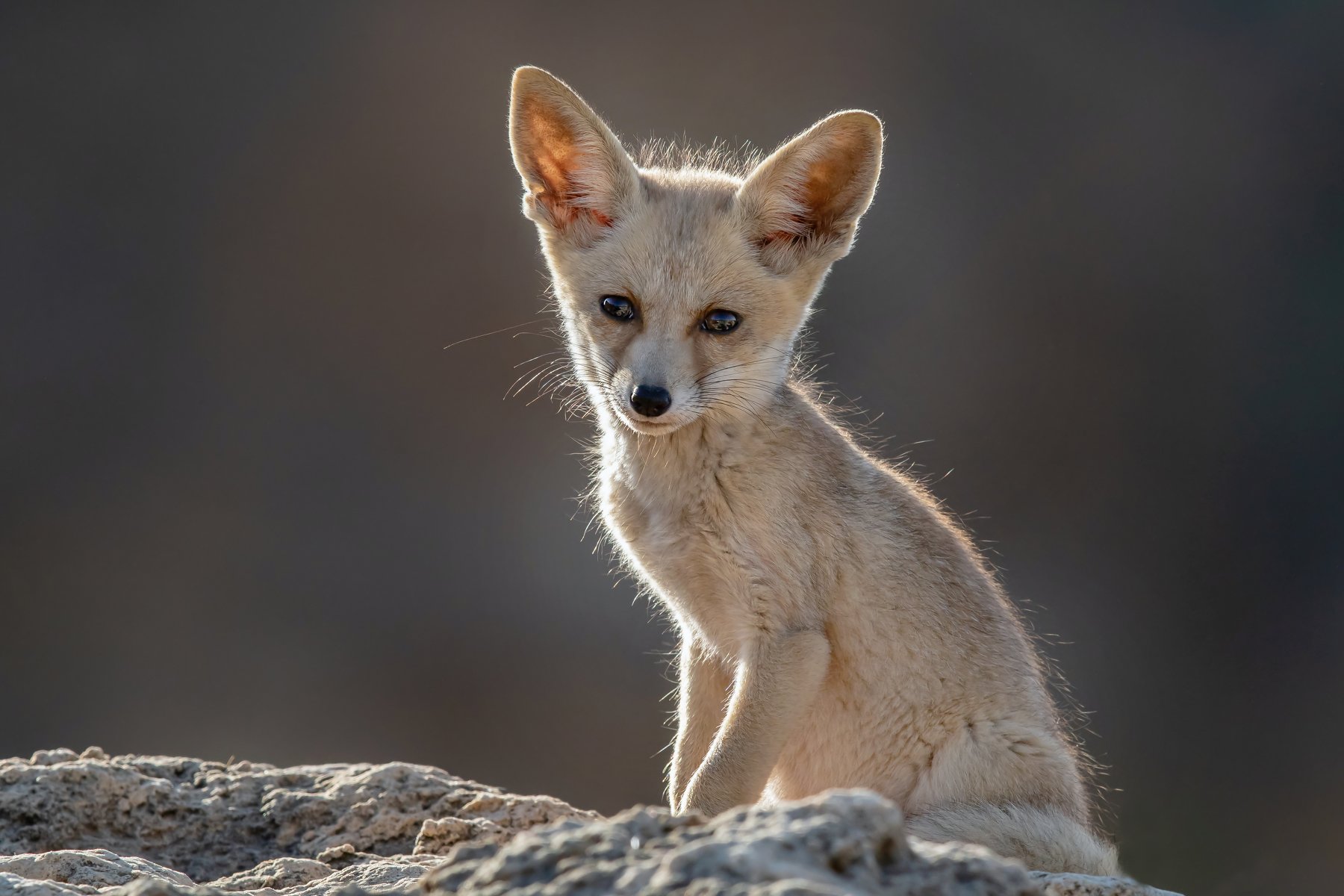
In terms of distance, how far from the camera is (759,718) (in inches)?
136

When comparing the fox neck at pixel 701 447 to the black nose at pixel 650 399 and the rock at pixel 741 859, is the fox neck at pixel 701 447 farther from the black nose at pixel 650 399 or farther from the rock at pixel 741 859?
the rock at pixel 741 859

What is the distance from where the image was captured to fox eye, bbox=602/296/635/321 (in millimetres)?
3714

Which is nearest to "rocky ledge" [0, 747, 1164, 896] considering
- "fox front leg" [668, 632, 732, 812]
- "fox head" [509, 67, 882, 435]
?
"fox front leg" [668, 632, 732, 812]

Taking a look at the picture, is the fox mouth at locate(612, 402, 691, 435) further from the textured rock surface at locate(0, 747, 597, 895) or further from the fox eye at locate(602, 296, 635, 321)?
the textured rock surface at locate(0, 747, 597, 895)

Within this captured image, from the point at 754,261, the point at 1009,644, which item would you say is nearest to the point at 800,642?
the point at 1009,644

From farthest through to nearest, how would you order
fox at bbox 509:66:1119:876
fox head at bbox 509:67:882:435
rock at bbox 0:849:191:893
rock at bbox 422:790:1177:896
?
1. fox head at bbox 509:67:882:435
2. fox at bbox 509:66:1119:876
3. rock at bbox 0:849:191:893
4. rock at bbox 422:790:1177:896

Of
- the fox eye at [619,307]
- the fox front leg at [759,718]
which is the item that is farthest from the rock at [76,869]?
the fox eye at [619,307]

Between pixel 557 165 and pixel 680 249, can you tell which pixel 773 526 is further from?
pixel 557 165

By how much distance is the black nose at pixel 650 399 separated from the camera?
11.3 feet

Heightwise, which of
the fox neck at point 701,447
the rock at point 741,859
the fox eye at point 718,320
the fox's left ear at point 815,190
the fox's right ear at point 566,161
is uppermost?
the fox's right ear at point 566,161

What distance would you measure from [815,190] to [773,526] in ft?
3.44

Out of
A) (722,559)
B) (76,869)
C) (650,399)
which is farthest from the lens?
(722,559)

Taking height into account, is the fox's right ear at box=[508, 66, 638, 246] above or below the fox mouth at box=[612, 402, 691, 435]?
above

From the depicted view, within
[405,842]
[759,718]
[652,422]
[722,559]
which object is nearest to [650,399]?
[652,422]
